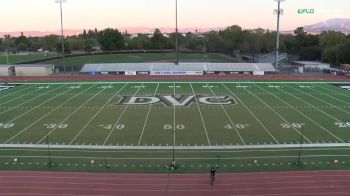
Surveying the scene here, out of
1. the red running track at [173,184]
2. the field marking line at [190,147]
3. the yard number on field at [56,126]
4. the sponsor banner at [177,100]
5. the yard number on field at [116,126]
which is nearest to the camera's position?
the red running track at [173,184]

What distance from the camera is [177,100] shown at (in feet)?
123

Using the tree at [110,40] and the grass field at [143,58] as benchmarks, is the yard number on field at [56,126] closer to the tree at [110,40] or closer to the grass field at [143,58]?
the grass field at [143,58]

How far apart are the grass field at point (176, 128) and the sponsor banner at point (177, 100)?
0.10 m

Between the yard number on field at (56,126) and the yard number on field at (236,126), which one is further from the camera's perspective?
the yard number on field at (56,126)

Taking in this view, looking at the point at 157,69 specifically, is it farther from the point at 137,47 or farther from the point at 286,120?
the point at 137,47

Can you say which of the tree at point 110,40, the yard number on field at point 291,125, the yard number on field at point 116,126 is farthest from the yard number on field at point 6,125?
the tree at point 110,40

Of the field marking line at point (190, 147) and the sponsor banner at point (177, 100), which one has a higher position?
the sponsor banner at point (177, 100)

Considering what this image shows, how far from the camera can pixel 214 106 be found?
114ft

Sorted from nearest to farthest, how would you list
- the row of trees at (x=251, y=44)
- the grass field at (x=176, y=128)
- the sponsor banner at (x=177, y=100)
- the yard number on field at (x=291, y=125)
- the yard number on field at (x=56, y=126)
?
the grass field at (x=176, y=128), the yard number on field at (x=291, y=125), the yard number on field at (x=56, y=126), the sponsor banner at (x=177, y=100), the row of trees at (x=251, y=44)

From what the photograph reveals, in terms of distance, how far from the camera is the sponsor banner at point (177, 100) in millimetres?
36062

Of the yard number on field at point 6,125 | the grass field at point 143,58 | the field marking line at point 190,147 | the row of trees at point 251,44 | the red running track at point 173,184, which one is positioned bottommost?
the red running track at point 173,184

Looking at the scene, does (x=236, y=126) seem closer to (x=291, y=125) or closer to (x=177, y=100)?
(x=291, y=125)

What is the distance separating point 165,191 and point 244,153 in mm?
6687

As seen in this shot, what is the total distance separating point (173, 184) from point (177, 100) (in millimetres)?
20522
